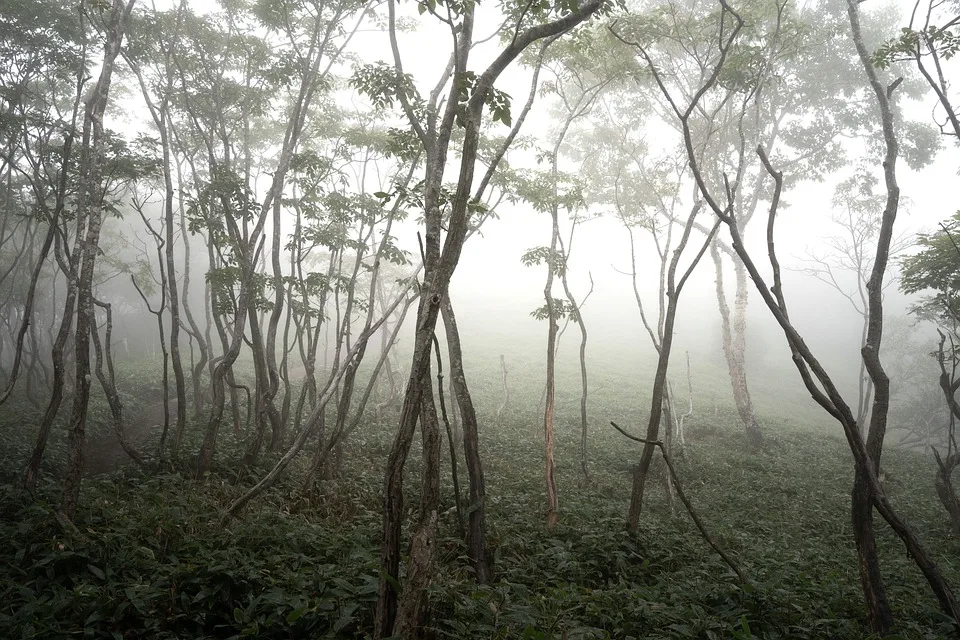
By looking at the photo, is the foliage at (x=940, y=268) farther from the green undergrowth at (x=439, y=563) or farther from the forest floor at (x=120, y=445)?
the forest floor at (x=120, y=445)

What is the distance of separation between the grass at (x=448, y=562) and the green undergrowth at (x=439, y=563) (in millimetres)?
22

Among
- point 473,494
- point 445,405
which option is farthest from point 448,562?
point 445,405

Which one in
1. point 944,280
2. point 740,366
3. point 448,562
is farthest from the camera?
point 740,366

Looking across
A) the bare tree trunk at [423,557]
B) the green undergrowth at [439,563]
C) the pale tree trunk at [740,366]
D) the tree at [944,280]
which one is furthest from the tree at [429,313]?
the pale tree trunk at [740,366]

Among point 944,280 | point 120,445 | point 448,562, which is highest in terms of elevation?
point 944,280

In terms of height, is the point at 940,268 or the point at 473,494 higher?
the point at 940,268

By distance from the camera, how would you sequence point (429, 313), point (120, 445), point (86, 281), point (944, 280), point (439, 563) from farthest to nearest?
point (120, 445) → point (944, 280) → point (86, 281) → point (439, 563) → point (429, 313)

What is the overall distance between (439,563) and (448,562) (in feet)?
0.47

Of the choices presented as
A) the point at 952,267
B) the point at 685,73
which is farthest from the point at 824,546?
the point at 685,73

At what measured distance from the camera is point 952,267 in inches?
339

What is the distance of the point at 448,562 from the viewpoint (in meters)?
5.11

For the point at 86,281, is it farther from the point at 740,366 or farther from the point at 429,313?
the point at 740,366

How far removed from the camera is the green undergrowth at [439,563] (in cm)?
346

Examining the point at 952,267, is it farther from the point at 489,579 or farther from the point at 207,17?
the point at 207,17
